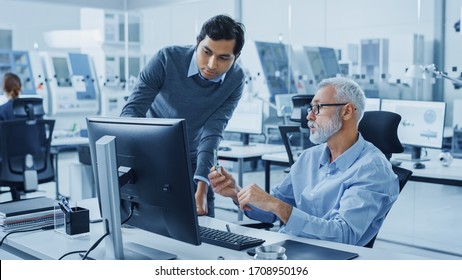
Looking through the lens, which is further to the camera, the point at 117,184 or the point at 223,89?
the point at 223,89

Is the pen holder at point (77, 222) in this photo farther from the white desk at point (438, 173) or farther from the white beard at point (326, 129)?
the white desk at point (438, 173)

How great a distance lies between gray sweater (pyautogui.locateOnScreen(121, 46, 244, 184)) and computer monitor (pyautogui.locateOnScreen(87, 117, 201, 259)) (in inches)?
31.0

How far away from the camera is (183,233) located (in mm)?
1535

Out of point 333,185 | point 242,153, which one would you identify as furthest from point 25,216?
point 242,153

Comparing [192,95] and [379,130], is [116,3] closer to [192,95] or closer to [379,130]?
[192,95]

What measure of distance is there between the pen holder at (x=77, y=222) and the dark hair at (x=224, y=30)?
2.61ft

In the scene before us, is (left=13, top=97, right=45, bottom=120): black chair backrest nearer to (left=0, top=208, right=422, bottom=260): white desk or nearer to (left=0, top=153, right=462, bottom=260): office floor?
(left=0, top=153, right=462, bottom=260): office floor

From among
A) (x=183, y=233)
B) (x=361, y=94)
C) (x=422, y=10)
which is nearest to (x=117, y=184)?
(x=183, y=233)

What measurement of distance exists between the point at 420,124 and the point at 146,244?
3009 mm

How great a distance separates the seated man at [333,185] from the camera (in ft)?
6.12

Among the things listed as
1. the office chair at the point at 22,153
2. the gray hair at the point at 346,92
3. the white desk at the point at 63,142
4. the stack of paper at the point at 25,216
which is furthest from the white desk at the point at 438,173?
the white desk at the point at 63,142

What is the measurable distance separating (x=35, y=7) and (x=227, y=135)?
3.37 meters

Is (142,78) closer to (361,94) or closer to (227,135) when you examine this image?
(361,94)

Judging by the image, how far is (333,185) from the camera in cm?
205
